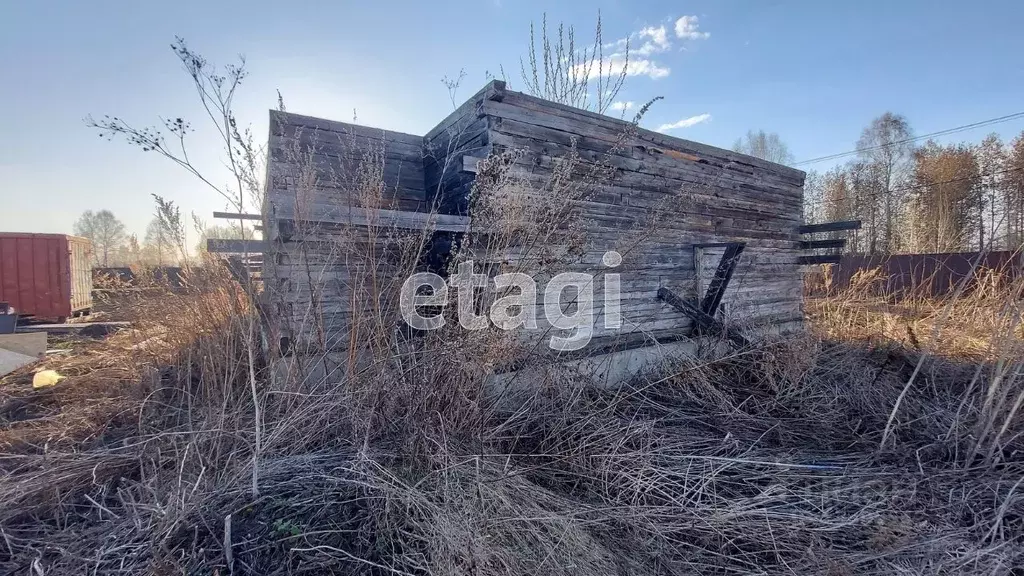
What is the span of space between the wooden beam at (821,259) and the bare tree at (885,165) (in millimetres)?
15610

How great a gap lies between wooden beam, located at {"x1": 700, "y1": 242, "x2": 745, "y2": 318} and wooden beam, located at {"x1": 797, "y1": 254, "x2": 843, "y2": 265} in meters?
2.64

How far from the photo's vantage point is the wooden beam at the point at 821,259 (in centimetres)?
673

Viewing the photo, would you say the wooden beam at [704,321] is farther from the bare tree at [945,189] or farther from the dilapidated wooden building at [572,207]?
the bare tree at [945,189]

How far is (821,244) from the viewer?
21.7ft

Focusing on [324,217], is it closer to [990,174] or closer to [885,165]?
[990,174]

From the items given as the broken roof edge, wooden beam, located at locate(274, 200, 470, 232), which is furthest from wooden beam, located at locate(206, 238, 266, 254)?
the broken roof edge

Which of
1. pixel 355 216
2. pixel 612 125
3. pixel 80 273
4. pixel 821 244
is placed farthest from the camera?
pixel 80 273

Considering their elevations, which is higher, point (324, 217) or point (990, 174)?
point (990, 174)

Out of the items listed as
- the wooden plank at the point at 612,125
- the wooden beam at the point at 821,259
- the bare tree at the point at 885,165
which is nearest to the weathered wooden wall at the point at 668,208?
the wooden plank at the point at 612,125

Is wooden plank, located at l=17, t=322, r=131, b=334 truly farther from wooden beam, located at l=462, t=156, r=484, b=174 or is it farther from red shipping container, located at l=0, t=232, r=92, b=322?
wooden beam, located at l=462, t=156, r=484, b=174

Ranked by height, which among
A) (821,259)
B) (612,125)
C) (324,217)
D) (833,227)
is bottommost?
(821,259)

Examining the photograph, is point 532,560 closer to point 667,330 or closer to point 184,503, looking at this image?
point 184,503

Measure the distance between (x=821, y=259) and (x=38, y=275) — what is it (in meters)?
16.7

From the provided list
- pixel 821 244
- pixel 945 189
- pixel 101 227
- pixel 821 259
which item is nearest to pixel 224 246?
pixel 821 244
